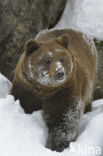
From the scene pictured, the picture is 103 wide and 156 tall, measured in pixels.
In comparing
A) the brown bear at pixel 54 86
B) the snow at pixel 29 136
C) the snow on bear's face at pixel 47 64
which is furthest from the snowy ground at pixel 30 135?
the snow on bear's face at pixel 47 64

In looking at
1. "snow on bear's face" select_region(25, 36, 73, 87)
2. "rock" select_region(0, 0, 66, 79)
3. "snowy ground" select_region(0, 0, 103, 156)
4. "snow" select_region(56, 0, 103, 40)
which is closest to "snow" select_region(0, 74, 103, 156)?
"snowy ground" select_region(0, 0, 103, 156)

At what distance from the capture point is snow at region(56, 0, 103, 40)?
24.3 ft

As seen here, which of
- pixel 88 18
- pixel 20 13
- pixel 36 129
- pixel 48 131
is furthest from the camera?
pixel 88 18

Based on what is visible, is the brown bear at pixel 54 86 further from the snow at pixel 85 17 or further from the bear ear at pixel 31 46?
the snow at pixel 85 17

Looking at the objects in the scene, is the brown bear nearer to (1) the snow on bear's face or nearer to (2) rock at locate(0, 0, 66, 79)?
(1) the snow on bear's face

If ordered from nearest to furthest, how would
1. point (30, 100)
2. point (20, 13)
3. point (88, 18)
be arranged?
point (30, 100) < point (20, 13) < point (88, 18)

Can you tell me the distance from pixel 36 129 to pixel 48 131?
0.39 m

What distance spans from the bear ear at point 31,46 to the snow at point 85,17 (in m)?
3.77

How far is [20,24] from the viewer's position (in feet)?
20.7

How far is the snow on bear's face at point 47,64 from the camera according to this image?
365 centimetres

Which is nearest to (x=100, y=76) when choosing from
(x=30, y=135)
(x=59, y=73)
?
(x=59, y=73)

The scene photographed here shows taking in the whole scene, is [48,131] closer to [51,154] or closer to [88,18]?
[51,154]

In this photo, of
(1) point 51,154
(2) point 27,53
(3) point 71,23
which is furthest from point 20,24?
(1) point 51,154

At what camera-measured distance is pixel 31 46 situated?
12.5 ft
